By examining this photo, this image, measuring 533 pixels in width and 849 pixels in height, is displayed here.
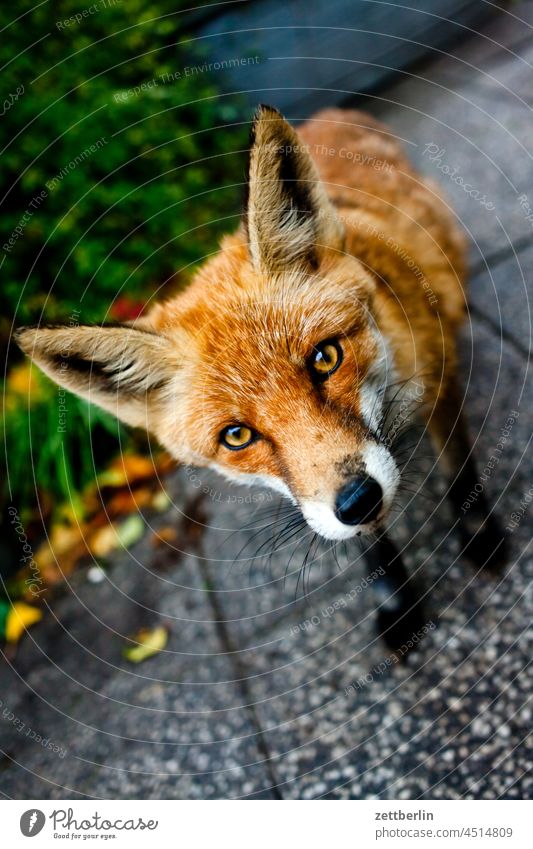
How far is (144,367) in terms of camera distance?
2.04 metres

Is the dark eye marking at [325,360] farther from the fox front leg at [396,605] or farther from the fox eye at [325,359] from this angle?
the fox front leg at [396,605]

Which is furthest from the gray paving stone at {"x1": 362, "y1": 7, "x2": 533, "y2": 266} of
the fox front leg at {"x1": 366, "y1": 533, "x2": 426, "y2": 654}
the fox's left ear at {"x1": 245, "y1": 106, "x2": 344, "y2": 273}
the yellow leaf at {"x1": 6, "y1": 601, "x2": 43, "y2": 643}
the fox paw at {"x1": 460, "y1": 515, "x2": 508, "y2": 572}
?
the yellow leaf at {"x1": 6, "y1": 601, "x2": 43, "y2": 643}

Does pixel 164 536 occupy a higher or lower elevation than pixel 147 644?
higher

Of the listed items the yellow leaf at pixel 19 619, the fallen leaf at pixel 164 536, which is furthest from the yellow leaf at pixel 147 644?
the yellow leaf at pixel 19 619

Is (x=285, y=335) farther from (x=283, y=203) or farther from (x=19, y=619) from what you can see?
(x=19, y=619)

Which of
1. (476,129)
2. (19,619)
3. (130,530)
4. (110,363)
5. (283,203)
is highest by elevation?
(476,129)

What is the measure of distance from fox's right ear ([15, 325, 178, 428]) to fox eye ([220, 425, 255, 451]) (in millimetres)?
327

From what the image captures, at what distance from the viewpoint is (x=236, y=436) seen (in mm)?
1881

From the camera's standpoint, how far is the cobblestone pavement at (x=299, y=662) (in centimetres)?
208

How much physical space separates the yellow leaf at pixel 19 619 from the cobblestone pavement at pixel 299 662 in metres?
0.07

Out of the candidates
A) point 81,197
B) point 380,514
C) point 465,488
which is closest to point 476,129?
point 81,197

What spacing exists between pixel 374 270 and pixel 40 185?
2924 mm

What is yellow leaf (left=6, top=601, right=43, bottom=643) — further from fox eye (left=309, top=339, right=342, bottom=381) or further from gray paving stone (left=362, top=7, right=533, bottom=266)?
gray paving stone (left=362, top=7, right=533, bottom=266)

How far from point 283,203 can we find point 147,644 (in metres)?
2.20
